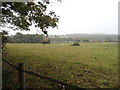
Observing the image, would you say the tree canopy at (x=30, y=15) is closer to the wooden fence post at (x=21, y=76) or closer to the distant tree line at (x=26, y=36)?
the distant tree line at (x=26, y=36)

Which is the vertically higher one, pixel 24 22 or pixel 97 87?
pixel 24 22

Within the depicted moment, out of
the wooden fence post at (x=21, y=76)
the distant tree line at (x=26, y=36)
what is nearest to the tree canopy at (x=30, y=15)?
the distant tree line at (x=26, y=36)

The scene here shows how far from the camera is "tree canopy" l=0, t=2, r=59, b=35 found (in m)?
6.86

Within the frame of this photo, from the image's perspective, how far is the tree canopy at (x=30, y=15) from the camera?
6861 millimetres

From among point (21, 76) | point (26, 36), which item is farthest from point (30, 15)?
point (26, 36)

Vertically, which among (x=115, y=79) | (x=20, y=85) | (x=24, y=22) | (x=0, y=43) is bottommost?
(x=115, y=79)

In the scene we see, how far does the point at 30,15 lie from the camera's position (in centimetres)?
732

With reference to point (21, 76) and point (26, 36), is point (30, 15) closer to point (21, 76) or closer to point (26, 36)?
point (21, 76)

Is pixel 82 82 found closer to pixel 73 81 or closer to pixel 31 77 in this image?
pixel 73 81

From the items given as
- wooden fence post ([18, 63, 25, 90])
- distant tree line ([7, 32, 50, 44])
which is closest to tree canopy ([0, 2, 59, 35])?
distant tree line ([7, 32, 50, 44])

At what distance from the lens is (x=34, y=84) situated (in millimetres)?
5109

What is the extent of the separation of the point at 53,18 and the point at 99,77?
3.86 metres

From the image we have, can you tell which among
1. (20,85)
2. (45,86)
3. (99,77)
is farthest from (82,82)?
(20,85)

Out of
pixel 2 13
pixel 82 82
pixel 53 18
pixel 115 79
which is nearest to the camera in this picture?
pixel 82 82
